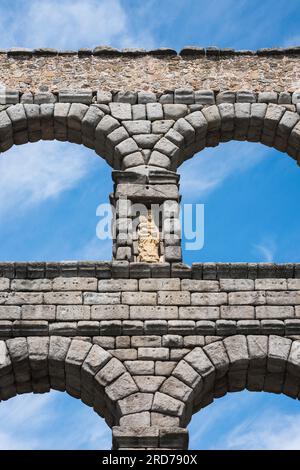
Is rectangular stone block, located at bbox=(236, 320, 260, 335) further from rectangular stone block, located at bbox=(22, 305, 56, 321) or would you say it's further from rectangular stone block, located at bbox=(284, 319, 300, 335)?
rectangular stone block, located at bbox=(22, 305, 56, 321)

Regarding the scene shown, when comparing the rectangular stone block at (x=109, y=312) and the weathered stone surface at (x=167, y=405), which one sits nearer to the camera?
the weathered stone surface at (x=167, y=405)

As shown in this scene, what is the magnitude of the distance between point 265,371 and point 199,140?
13.4 ft

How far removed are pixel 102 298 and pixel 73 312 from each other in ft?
1.41

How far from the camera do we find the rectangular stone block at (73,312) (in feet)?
47.9

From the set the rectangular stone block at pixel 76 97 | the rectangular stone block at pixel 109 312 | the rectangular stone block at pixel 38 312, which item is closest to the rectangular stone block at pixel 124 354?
the rectangular stone block at pixel 109 312

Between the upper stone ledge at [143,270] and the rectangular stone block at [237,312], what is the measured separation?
19.3 inches

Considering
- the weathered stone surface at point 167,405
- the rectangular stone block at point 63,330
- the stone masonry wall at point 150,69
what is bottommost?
the weathered stone surface at point 167,405

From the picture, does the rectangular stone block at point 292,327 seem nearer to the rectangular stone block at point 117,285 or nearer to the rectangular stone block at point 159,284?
the rectangular stone block at point 159,284

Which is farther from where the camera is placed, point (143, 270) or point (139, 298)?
point (143, 270)

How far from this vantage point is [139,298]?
14.8m

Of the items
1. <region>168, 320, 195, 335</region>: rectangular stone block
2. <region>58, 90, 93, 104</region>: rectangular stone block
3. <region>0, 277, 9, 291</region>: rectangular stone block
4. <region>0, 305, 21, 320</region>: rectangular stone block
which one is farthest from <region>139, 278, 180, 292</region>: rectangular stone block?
<region>58, 90, 93, 104</region>: rectangular stone block

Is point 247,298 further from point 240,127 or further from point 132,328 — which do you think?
point 240,127

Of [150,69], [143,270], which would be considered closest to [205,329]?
[143,270]

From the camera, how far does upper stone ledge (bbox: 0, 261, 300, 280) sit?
15000 mm
